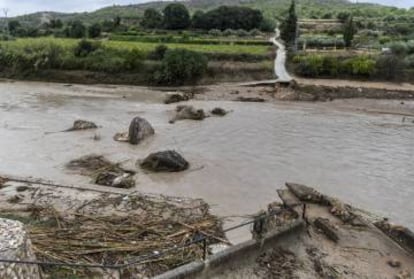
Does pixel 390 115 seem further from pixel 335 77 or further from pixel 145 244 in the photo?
pixel 145 244

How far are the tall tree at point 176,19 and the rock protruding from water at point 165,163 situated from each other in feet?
187

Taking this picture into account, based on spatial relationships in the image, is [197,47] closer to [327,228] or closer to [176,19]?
[176,19]

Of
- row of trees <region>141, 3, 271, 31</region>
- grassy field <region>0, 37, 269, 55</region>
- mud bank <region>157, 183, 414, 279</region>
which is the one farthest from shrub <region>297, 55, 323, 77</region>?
mud bank <region>157, 183, 414, 279</region>

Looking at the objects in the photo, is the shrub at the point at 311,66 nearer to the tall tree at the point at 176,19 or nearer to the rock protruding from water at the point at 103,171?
the rock protruding from water at the point at 103,171

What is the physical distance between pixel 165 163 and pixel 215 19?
5678 centimetres

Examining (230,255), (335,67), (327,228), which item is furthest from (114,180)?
(335,67)

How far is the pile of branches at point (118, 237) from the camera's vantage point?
12.0 meters

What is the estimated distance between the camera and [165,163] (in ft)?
71.0

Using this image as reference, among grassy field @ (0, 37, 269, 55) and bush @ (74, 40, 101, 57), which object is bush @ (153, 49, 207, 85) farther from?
bush @ (74, 40, 101, 57)

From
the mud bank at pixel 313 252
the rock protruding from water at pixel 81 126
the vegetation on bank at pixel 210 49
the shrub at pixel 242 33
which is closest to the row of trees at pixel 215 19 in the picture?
the vegetation on bank at pixel 210 49

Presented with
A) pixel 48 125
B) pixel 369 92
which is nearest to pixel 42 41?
pixel 48 125

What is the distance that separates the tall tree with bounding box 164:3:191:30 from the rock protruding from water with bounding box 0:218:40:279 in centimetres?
6877

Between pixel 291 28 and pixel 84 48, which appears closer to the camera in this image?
pixel 84 48

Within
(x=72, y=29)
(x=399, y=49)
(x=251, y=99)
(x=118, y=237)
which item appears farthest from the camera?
(x=72, y=29)
